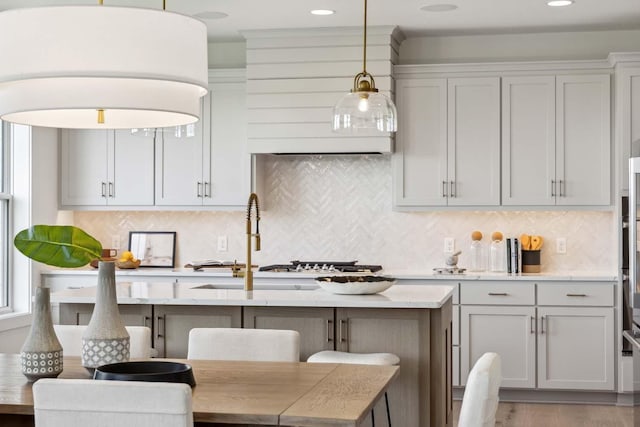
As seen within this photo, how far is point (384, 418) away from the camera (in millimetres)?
4395

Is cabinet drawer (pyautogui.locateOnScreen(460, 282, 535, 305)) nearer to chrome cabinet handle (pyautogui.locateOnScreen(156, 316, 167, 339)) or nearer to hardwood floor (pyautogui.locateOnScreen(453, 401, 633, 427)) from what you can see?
hardwood floor (pyautogui.locateOnScreen(453, 401, 633, 427))

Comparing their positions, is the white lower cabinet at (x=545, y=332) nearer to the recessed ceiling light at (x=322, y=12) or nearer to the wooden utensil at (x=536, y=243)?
the wooden utensil at (x=536, y=243)

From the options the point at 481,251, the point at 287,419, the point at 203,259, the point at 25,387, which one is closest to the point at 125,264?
the point at 203,259

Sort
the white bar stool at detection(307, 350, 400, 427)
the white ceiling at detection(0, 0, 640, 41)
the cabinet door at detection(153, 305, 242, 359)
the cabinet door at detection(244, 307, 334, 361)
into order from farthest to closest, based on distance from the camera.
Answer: the white ceiling at detection(0, 0, 640, 41), the cabinet door at detection(153, 305, 242, 359), the cabinet door at detection(244, 307, 334, 361), the white bar stool at detection(307, 350, 400, 427)

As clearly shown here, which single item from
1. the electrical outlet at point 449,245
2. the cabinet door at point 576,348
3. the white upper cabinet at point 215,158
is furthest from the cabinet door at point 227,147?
the cabinet door at point 576,348

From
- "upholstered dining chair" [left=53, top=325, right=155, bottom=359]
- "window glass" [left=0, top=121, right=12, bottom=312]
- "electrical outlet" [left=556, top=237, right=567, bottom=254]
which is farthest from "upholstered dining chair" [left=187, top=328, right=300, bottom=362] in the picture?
"electrical outlet" [left=556, top=237, right=567, bottom=254]

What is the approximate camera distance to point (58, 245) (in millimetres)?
3141

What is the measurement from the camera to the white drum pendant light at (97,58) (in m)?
2.44

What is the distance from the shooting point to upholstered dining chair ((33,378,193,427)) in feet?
7.83

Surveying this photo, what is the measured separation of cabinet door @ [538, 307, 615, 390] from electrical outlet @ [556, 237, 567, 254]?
63cm

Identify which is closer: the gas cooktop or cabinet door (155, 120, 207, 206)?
the gas cooktop

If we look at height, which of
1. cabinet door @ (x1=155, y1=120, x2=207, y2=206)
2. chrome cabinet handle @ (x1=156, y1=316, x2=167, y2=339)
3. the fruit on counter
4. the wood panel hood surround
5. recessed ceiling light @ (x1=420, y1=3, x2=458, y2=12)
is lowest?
chrome cabinet handle @ (x1=156, y1=316, x2=167, y2=339)

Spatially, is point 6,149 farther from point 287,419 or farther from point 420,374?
point 287,419

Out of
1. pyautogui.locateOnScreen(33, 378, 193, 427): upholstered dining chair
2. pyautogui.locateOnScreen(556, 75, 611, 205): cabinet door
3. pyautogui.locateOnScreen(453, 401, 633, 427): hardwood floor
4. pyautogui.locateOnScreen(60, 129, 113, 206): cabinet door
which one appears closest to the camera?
pyautogui.locateOnScreen(33, 378, 193, 427): upholstered dining chair
